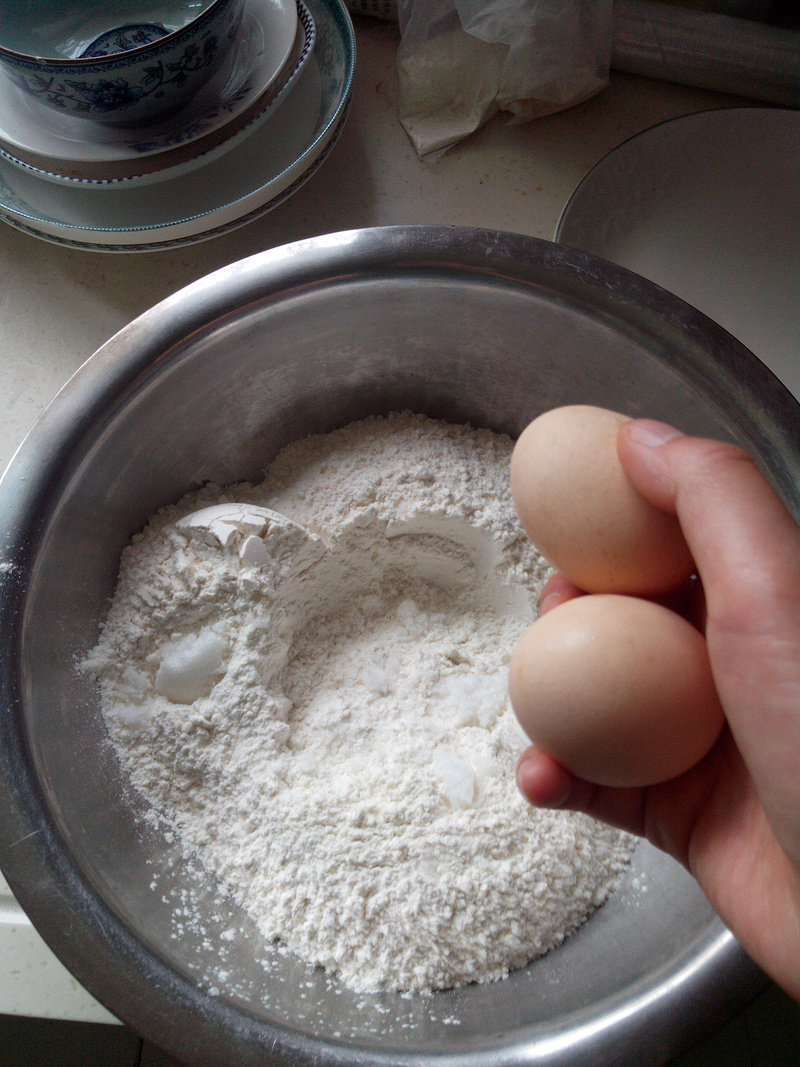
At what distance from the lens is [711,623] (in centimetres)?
60

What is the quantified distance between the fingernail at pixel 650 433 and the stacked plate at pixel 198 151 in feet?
2.04

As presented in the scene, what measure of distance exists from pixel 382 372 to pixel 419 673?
0.42 meters

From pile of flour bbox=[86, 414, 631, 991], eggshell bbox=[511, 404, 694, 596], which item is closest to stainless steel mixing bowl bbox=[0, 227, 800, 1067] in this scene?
pile of flour bbox=[86, 414, 631, 991]

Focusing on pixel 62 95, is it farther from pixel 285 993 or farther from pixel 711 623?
pixel 285 993

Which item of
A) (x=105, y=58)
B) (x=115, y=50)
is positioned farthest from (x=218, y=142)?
(x=115, y=50)

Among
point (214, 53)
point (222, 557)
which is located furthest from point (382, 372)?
point (214, 53)

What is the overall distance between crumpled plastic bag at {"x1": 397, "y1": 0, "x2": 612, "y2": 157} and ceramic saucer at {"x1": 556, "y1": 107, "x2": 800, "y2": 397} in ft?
0.52

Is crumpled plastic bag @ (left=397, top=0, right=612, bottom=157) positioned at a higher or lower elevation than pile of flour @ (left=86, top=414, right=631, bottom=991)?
higher

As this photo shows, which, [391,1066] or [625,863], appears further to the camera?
[625,863]

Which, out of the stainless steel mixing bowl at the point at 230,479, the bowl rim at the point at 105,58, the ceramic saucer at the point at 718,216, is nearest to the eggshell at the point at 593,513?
the stainless steel mixing bowl at the point at 230,479

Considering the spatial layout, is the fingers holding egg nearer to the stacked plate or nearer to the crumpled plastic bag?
the stacked plate

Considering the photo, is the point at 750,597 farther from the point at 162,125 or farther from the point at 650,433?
the point at 162,125

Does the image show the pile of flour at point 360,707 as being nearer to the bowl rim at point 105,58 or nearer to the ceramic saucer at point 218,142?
the ceramic saucer at point 218,142

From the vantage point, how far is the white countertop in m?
1.14
